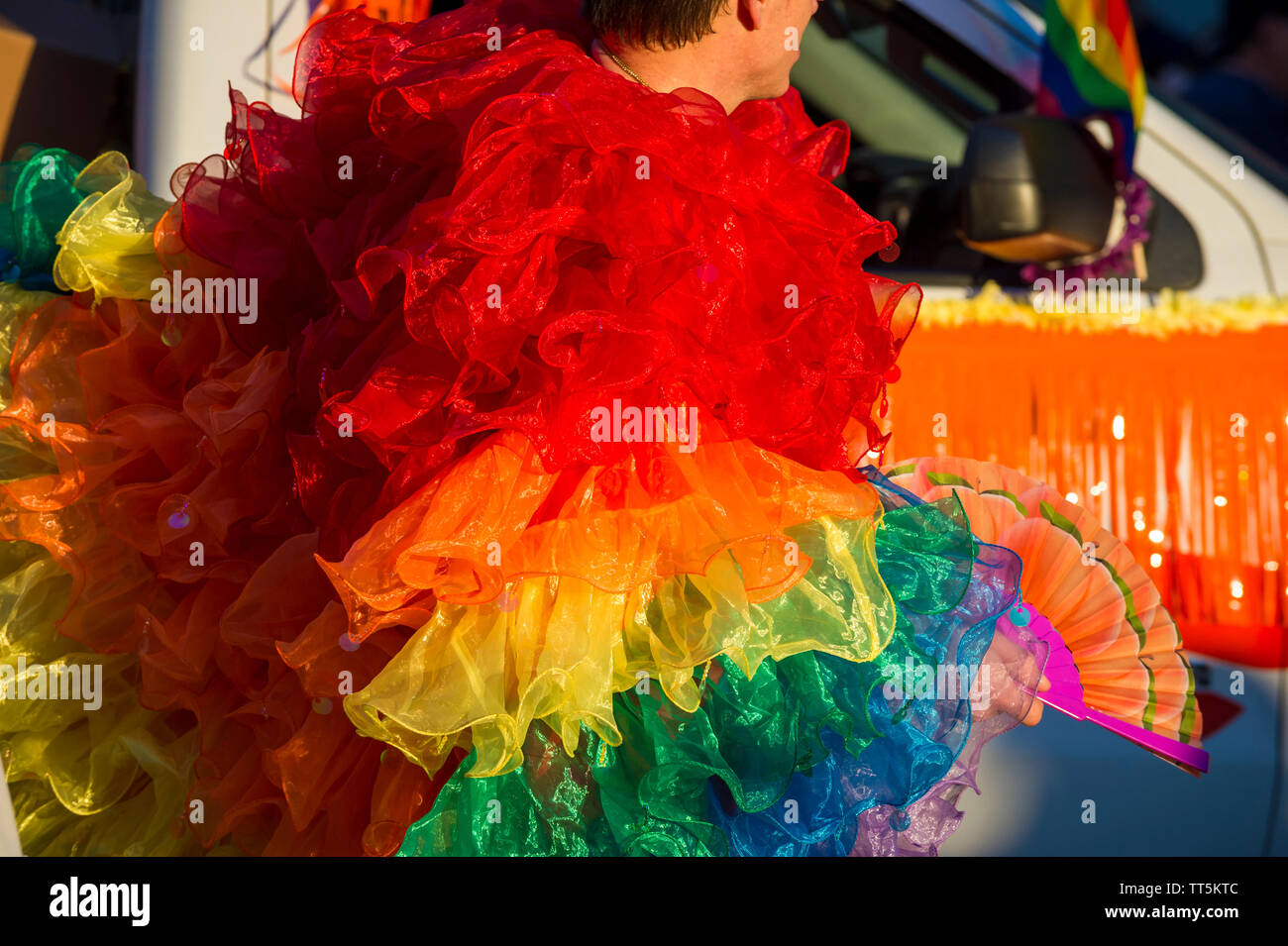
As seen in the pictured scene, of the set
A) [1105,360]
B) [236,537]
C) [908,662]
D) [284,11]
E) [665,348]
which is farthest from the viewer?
[284,11]

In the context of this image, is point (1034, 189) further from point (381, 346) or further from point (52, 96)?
point (52, 96)

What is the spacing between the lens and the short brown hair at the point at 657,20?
1.20 meters

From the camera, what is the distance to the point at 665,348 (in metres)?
1.02

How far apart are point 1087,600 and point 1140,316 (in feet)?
2.62

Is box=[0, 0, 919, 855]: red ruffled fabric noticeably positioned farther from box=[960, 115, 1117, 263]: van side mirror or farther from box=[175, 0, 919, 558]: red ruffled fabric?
box=[960, 115, 1117, 263]: van side mirror

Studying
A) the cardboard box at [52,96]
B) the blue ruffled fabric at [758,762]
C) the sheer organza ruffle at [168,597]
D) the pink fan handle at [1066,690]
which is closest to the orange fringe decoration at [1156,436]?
the pink fan handle at [1066,690]

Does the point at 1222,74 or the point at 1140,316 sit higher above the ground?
the point at 1222,74

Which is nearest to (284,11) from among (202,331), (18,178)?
(18,178)

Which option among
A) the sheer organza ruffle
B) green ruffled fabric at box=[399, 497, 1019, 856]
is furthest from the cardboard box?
green ruffled fabric at box=[399, 497, 1019, 856]

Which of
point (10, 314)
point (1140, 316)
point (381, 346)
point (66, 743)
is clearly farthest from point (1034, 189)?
point (66, 743)

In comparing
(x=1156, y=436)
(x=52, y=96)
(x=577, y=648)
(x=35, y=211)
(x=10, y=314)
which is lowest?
(x=577, y=648)

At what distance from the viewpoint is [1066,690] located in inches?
54.3
